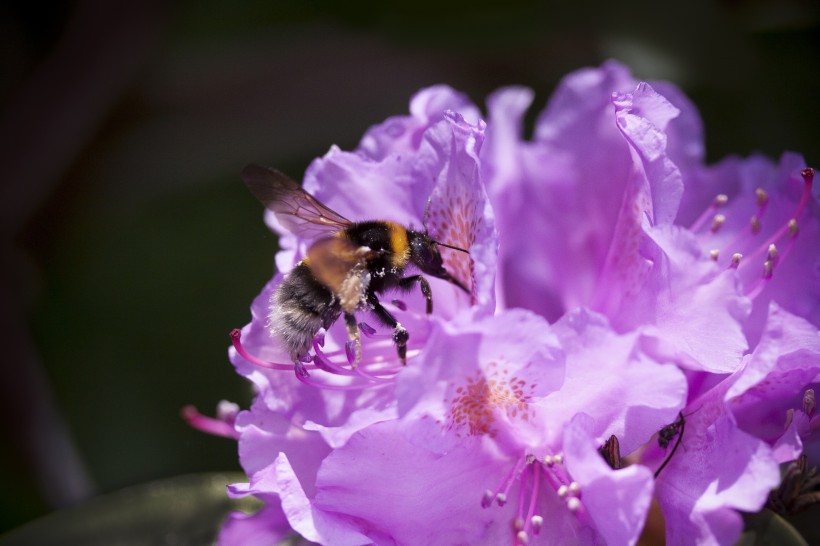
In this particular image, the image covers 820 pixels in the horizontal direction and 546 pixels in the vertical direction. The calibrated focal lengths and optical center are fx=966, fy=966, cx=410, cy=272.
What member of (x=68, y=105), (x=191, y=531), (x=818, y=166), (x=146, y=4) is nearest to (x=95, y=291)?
(x=68, y=105)

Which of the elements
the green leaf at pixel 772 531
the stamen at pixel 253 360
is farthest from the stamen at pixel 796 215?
the stamen at pixel 253 360

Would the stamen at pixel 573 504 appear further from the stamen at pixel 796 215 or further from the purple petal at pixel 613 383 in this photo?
the stamen at pixel 796 215

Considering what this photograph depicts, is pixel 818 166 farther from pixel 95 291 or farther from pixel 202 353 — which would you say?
pixel 95 291

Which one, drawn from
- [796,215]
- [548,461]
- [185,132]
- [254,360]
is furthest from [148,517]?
[185,132]

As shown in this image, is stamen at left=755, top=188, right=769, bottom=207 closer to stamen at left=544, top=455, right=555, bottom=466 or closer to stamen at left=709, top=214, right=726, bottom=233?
stamen at left=709, top=214, right=726, bottom=233

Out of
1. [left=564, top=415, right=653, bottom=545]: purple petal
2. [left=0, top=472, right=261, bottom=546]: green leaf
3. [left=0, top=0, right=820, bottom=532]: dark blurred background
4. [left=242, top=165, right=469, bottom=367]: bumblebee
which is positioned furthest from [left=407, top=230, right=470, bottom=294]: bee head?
[left=0, top=0, right=820, bottom=532]: dark blurred background

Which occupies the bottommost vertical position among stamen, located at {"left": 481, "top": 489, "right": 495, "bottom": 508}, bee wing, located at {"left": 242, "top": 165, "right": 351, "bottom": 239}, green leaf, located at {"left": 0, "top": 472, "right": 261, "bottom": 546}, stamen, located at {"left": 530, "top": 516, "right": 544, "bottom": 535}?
green leaf, located at {"left": 0, "top": 472, "right": 261, "bottom": 546}

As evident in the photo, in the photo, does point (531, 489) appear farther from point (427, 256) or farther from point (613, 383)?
point (427, 256)
